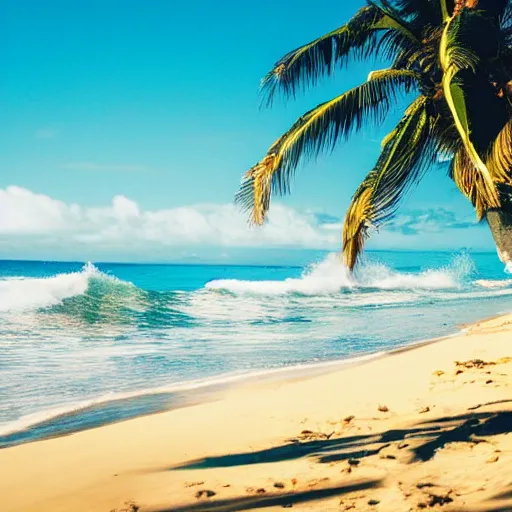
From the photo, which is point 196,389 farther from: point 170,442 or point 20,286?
point 20,286

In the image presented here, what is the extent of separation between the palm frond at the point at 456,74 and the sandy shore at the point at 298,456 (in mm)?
1838

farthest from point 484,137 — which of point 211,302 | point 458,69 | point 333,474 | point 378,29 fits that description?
point 211,302

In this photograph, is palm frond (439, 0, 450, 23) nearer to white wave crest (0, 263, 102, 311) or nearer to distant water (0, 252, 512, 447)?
distant water (0, 252, 512, 447)

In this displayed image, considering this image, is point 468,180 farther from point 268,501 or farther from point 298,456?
point 268,501

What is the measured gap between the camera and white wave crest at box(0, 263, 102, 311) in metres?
17.0

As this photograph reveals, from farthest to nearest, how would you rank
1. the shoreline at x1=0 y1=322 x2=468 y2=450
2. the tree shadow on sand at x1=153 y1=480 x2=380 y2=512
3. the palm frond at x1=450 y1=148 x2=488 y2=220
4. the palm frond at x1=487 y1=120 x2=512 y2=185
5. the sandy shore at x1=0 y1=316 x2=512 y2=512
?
1. the shoreline at x1=0 y1=322 x2=468 y2=450
2. the palm frond at x1=450 y1=148 x2=488 y2=220
3. the palm frond at x1=487 y1=120 x2=512 y2=185
4. the sandy shore at x1=0 y1=316 x2=512 y2=512
5. the tree shadow on sand at x1=153 y1=480 x2=380 y2=512

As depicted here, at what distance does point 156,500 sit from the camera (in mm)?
3396

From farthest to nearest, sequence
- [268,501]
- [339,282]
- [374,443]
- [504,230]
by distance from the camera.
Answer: [339,282], [504,230], [374,443], [268,501]

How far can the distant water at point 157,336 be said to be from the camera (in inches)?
261

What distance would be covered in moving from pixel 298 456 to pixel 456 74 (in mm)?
3250

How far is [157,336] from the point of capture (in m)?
12.9

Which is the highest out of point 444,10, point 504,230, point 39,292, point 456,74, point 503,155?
point 444,10

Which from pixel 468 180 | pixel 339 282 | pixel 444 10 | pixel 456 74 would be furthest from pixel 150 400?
pixel 339 282

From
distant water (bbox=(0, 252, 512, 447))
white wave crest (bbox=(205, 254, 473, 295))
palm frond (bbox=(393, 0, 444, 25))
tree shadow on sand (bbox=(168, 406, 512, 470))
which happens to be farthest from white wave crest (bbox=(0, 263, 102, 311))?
palm frond (bbox=(393, 0, 444, 25))
